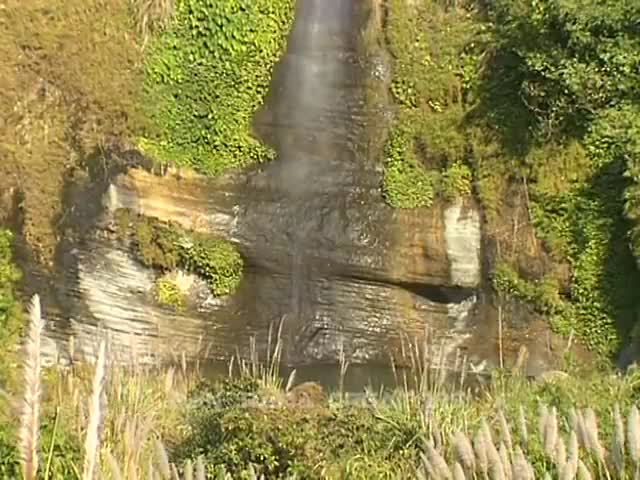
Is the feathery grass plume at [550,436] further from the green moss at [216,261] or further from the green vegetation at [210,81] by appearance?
the green vegetation at [210,81]

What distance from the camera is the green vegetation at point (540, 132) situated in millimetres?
10383

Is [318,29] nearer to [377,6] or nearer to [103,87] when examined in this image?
[377,6]

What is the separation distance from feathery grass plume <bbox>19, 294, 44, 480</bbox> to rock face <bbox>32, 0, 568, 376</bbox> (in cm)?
936

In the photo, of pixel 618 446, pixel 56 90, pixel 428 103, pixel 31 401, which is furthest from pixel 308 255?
pixel 31 401

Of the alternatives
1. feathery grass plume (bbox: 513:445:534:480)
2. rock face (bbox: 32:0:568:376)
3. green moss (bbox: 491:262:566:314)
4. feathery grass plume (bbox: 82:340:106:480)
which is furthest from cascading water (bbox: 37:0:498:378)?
feathery grass plume (bbox: 82:340:106:480)

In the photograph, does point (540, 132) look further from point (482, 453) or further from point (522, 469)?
point (522, 469)

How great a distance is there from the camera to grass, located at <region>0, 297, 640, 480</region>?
3639mm

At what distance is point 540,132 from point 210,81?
11.7ft

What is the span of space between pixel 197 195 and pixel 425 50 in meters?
2.81

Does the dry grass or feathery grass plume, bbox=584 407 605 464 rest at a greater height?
the dry grass

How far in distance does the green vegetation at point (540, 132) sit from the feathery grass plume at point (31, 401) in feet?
28.4

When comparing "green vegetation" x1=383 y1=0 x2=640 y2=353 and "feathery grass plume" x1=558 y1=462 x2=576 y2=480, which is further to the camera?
"green vegetation" x1=383 y1=0 x2=640 y2=353

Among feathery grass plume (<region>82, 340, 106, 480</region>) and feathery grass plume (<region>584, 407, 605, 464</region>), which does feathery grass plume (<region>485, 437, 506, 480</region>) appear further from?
feathery grass plume (<region>82, 340, 106, 480</region>)

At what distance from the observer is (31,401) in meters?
2.04
